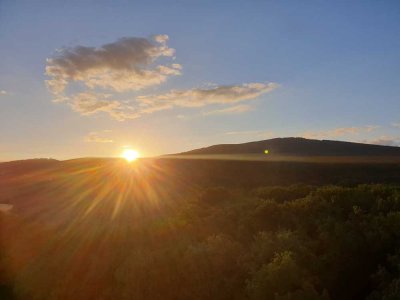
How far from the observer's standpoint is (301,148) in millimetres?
108312

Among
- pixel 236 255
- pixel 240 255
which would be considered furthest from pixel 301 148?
pixel 240 255

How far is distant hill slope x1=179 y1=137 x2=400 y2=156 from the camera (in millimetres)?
99375

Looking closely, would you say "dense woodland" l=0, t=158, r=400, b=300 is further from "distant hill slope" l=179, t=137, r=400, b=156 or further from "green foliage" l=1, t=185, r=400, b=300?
"distant hill slope" l=179, t=137, r=400, b=156

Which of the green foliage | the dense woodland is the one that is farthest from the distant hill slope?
the green foliage

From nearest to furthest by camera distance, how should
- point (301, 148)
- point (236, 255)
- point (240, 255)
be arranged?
point (240, 255)
point (236, 255)
point (301, 148)

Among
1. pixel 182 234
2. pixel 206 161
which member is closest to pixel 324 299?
pixel 182 234

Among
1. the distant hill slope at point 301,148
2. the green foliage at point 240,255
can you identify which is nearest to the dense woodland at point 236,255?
the green foliage at point 240,255

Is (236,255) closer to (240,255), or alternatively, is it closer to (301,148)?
(240,255)

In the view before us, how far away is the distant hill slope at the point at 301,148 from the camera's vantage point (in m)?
99.4

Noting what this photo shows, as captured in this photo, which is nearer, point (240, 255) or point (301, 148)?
point (240, 255)

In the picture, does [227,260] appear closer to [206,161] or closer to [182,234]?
[182,234]

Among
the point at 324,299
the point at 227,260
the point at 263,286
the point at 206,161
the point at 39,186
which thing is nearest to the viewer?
the point at 324,299

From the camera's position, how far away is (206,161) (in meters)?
78.1

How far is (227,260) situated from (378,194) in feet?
21.8
